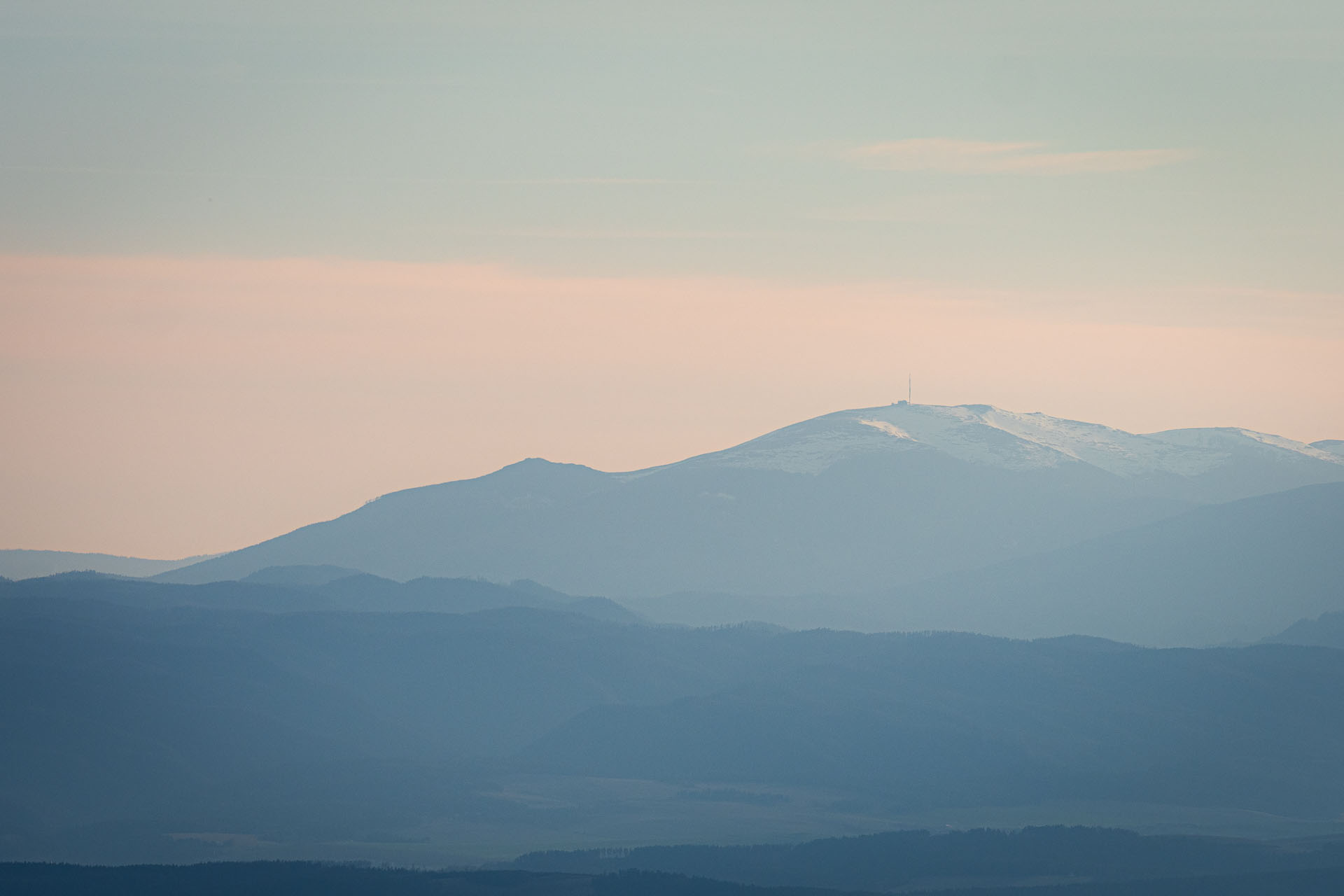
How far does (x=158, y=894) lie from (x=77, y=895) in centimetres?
780

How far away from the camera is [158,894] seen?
200 meters

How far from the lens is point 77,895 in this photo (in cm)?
19950
